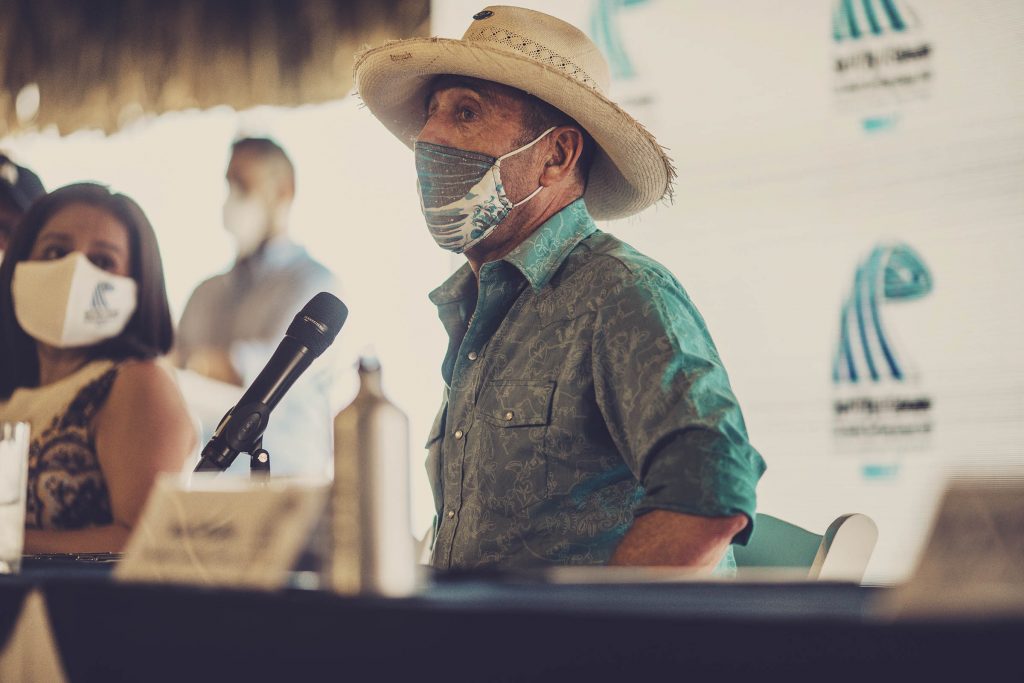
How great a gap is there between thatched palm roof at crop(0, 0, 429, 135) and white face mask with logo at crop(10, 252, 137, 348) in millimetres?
928

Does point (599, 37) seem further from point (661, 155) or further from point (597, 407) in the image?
point (597, 407)

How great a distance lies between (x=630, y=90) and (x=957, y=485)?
2.25m

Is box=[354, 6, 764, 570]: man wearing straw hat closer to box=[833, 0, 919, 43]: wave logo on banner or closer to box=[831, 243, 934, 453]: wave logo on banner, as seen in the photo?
box=[831, 243, 934, 453]: wave logo on banner

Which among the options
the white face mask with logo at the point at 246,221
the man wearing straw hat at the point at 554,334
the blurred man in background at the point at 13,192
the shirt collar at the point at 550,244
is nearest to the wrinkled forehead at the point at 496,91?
the man wearing straw hat at the point at 554,334

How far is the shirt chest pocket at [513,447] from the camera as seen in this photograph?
1.52 meters

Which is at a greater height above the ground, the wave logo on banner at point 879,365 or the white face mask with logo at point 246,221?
the white face mask with logo at point 246,221

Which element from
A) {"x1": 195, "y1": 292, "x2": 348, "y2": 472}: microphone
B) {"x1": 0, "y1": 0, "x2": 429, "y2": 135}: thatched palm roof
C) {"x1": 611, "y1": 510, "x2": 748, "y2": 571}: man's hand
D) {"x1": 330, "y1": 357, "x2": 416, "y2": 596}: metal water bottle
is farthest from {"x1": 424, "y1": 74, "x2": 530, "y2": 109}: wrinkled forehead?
{"x1": 0, "y1": 0, "x2": 429, "y2": 135}: thatched palm roof

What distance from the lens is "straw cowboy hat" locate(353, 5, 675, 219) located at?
1.78 metres

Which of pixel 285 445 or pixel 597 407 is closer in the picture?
pixel 597 407

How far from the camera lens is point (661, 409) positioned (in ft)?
4.34

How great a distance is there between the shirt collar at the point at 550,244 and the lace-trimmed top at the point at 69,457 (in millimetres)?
1382

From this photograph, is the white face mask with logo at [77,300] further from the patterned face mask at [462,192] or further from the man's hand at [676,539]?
the man's hand at [676,539]

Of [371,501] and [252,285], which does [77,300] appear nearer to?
[252,285]

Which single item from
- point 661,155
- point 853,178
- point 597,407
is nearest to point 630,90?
point 853,178
